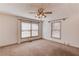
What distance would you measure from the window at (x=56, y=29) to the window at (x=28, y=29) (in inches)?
14.9

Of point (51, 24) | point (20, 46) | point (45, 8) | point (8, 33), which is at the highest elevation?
point (45, 8)

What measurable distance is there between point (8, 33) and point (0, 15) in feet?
1.27

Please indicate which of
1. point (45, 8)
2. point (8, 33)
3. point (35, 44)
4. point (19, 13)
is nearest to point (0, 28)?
point (8, 33)

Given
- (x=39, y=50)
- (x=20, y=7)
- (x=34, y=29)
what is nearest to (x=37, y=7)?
(x=20, y=7)

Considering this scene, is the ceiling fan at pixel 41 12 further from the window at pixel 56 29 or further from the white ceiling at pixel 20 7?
the window at pixel 56 29

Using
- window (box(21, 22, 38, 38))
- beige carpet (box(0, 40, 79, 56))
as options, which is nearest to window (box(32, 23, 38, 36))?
window (box(21, 22, 38, 38))

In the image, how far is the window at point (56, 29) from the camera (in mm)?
1881

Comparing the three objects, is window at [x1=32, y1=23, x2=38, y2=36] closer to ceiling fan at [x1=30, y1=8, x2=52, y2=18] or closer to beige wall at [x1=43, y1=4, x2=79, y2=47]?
ceiling fan at [x1=30, y1=8, x2=52, y2=18]

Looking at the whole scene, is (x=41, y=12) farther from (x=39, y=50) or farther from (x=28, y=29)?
(x=39, y=50)

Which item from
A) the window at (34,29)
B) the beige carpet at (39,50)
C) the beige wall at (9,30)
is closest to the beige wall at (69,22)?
the beige carpet at (39,50)

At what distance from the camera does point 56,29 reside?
6.29ft

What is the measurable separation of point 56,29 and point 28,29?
2.00ft

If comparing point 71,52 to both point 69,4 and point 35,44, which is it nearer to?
point 35,44

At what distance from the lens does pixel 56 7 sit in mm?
1752
